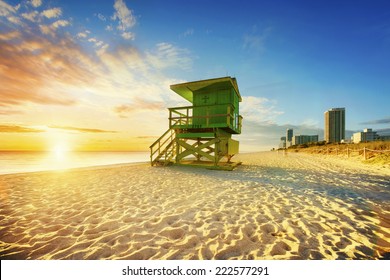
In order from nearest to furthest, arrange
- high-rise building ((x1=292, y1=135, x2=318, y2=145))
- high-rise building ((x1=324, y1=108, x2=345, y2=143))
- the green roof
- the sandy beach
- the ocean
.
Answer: the sandy beach → the green roof → the ocean → high-rise building ((x1=324, y1=108, x2=345, y2=143)) → high-rise building ((x1=292, y1=135, x2=318, y2=145))

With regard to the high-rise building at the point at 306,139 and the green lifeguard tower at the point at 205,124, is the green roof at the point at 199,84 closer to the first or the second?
the green lifeguard tower at the point at 205,124

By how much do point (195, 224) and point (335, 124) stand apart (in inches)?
6582

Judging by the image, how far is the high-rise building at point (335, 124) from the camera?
126625mm

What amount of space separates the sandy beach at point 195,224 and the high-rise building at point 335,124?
156 meters

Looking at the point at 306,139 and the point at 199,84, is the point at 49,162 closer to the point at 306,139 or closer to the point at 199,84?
the point at 199,84

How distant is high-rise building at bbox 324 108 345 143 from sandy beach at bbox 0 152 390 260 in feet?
511

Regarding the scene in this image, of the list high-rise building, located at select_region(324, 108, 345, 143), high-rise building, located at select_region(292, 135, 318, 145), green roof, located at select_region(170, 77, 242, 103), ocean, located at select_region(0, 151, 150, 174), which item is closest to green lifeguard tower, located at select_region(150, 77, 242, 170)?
green roof, located at select_region(170, 77, 242, 103)

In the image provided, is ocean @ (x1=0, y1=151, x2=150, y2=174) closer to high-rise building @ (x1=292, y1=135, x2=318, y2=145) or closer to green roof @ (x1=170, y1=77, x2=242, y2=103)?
green roof @ (x1=170, y1=77, x2=242, y2=103)

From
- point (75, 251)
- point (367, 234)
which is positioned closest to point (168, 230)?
point (75, 251)

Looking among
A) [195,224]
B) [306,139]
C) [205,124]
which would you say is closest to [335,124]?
[306,139]

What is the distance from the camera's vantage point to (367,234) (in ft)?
10.4

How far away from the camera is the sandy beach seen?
8.93ft
